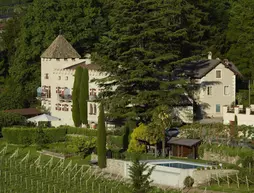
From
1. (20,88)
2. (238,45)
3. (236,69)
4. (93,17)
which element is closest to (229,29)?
(238,45)

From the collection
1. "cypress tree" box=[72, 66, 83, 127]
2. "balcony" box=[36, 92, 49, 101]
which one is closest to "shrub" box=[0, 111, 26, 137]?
"cypress tree" box=[72, 66, 83, 127]

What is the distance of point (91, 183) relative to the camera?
152 feet

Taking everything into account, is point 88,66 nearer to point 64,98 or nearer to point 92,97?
point 92,97

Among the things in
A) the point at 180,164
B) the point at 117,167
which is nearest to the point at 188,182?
the point at 180,164

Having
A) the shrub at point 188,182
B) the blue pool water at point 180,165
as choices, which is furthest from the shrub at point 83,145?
the shrub at point 188,182

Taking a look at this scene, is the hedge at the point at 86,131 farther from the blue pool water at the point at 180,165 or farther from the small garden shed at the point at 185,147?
the blue pool water at the point at 180,165

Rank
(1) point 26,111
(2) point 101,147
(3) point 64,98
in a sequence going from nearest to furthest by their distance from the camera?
(2) point 101,147 < (3) point 64,98 < (1) point 26,111

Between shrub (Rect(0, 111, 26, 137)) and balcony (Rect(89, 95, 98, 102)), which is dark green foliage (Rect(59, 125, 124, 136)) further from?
shrub (Rect(0, 111, 26, 137))

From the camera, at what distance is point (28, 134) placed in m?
63.8

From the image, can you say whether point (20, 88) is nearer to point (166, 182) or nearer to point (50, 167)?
point (50, 167)

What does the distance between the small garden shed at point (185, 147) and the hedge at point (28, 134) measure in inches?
489

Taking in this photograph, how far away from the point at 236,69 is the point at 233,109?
10.0 m

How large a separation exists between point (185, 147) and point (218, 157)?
3.17 m

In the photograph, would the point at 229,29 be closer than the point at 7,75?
Yes
